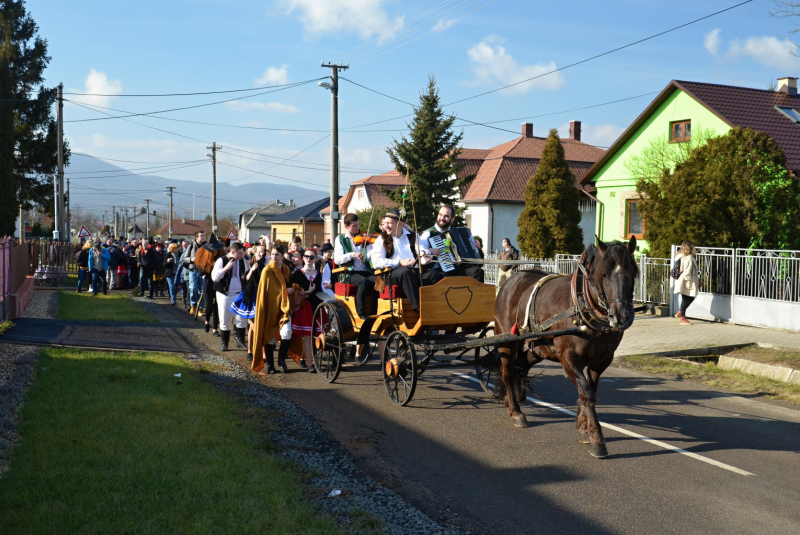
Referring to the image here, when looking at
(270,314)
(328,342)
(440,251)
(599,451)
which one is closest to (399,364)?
(440,251)

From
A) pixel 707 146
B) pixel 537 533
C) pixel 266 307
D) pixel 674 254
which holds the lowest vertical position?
pixel 537 533

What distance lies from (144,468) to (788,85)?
30523 mm

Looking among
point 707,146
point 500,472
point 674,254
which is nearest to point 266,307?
point 500,472

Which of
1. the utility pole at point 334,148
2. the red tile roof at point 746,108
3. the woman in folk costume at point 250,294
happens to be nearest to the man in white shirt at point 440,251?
the woman in folk costume at point 250,294

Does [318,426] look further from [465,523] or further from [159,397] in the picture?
[465,523]

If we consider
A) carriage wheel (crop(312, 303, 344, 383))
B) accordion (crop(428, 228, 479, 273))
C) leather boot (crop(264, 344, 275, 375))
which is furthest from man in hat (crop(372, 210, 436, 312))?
leather boot (crop(264, 344, 275, 375))

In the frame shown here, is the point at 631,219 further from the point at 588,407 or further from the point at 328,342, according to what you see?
the point at 588,407

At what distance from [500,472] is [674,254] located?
11.9 m

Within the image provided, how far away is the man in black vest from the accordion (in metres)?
4.49

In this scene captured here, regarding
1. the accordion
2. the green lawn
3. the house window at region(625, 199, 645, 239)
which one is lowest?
the green lawn

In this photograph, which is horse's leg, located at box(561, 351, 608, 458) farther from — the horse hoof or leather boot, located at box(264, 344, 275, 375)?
leather boot, located at box(264, 344, 275, 375)

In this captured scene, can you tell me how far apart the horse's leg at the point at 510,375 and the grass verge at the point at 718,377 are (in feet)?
13.0

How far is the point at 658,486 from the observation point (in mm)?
5602

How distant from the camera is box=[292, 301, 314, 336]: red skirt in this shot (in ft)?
37.1
